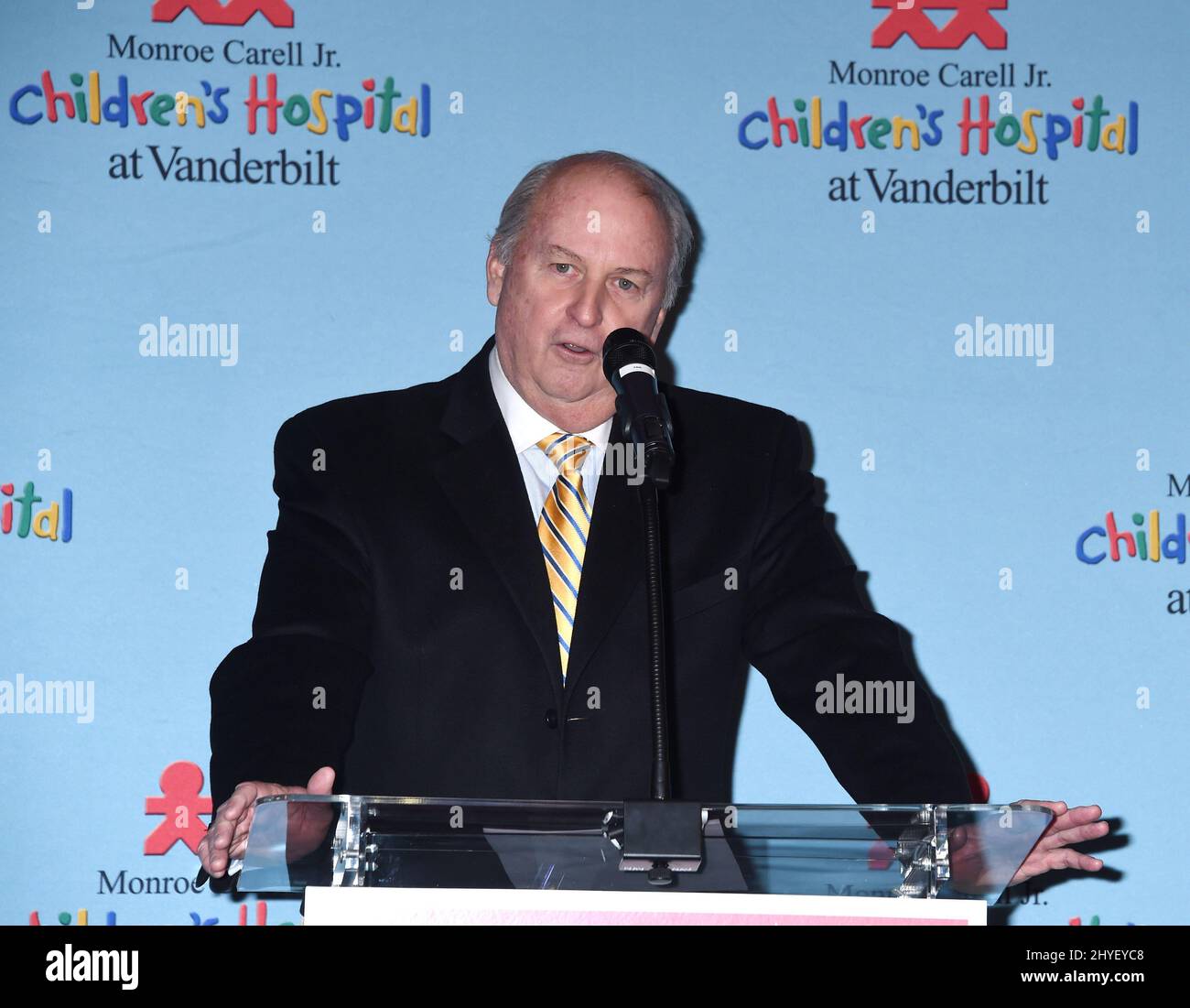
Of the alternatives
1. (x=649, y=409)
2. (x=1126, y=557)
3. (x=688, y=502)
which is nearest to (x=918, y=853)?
(x=649, y=409)

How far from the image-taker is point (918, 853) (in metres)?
1.34

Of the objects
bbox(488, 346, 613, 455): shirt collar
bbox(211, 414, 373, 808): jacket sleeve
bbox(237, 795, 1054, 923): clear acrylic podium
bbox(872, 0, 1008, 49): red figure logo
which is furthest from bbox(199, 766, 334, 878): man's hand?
bbox(872, 0, 1008, 49): red figure logo

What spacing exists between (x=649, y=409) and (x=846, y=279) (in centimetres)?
139

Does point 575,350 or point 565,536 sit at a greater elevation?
point 575,350

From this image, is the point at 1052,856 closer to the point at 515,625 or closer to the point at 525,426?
the point at 515,625

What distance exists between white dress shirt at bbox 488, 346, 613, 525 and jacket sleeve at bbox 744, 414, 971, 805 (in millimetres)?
292

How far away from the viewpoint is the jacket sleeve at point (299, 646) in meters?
1.66

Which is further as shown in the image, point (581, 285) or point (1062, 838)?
point (581, 285)

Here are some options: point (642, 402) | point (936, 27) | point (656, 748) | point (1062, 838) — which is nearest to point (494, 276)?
point (642, 402)

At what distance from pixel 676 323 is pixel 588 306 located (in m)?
0.56

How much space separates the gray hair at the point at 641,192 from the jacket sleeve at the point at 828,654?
1.16ft

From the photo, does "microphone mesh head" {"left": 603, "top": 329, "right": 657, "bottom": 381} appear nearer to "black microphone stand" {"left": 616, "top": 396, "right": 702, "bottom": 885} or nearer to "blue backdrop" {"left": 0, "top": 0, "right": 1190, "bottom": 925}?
"black microphone stand" {"left": 616, "top": 396, "right": 702, "bottom": 885}

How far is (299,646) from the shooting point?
6.18 ft
